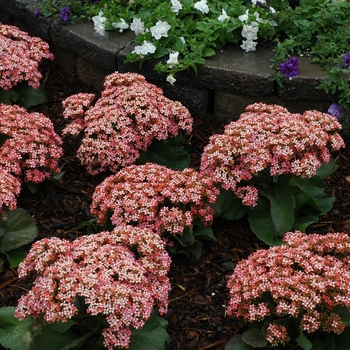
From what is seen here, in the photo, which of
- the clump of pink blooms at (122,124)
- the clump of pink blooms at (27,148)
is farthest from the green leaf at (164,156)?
the clump of pink blooms at (27,148)

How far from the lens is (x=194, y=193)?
3.38 m

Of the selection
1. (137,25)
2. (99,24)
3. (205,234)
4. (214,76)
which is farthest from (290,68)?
(99,24)

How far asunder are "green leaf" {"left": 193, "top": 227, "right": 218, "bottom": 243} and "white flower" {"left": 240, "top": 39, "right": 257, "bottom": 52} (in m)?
1.49

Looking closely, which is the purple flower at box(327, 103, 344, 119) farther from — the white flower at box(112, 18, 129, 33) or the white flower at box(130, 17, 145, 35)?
the white flower at box(112, 18, 129, 33)

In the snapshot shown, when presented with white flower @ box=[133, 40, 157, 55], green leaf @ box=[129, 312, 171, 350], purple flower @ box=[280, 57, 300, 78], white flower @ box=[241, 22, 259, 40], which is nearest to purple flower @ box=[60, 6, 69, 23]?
white flower @ box=[133, 40, 157, 55]

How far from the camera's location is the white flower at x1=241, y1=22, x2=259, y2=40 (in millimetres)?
4359

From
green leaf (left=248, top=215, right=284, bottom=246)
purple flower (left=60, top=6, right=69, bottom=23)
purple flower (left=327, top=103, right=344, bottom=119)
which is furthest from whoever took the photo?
purple flower (left=60, top=6, right=69, bottom=23)

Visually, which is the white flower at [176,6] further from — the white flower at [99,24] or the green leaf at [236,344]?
the green leaf at [236,344]

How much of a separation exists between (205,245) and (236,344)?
0.78 metres

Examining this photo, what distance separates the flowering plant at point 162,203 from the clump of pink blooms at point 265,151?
0.12 metres

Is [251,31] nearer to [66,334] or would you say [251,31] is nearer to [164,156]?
[164,156]

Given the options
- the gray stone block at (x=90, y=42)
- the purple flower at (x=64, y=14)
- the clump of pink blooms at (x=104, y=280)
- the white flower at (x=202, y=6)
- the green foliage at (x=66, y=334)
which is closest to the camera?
the clump of pink blooms at (x=104, y=280)

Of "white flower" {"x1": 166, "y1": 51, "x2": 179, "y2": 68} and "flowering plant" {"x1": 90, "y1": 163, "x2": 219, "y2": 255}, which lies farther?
"white flower" {"x1": 166, "y1": 51, "x2": 179, "y2": 68}

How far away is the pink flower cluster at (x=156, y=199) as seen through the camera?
10.8ft
